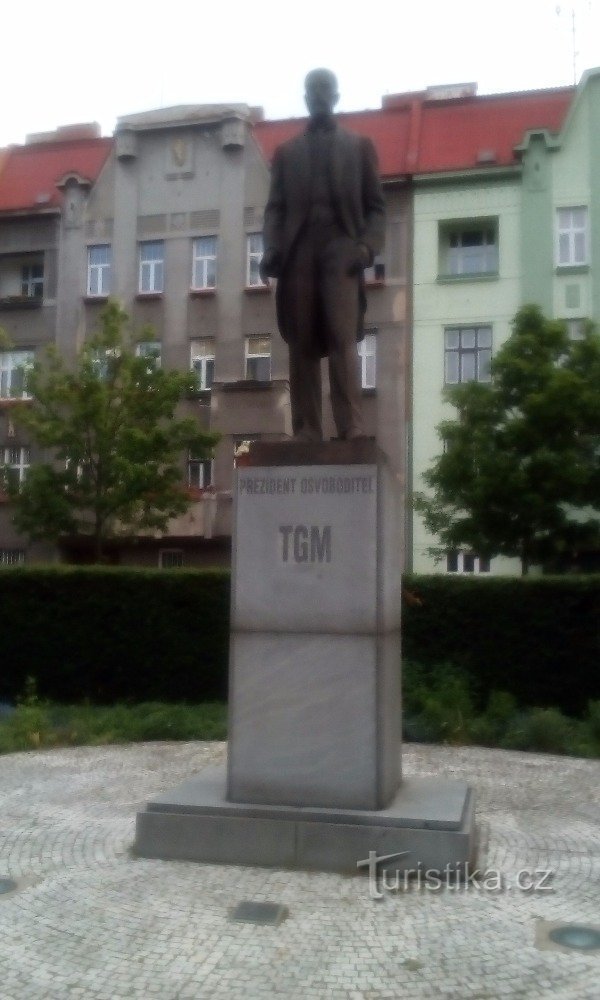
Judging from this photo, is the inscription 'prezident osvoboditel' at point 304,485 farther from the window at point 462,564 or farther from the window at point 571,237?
the window at point 571,237

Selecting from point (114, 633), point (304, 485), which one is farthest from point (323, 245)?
point (114, 633)

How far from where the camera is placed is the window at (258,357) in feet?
93.1

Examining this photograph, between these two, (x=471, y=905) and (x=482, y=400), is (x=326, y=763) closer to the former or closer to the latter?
(x=471, y=905)

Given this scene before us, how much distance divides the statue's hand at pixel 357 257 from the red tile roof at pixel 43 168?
25.4 m

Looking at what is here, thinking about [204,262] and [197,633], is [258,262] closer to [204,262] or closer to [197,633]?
[204,262]

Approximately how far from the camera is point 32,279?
102 ft

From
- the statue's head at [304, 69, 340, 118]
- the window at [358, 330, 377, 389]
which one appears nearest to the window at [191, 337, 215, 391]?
the window at [358, 330, 377, 389]

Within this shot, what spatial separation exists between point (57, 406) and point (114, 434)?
2.01 m

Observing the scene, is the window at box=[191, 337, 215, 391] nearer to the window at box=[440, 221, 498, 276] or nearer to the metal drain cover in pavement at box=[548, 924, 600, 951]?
the window at box=[440, 221, 498, 276]

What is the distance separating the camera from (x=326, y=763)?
21.1 feet

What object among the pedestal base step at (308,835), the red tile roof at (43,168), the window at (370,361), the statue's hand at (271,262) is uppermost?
the red tile roof at (43,168)

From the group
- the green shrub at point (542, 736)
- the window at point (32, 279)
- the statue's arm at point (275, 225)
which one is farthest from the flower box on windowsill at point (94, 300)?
the statue's arm at point (275, 225)

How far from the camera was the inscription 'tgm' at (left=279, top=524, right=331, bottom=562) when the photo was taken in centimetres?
664

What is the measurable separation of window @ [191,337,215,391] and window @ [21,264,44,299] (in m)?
5.50
